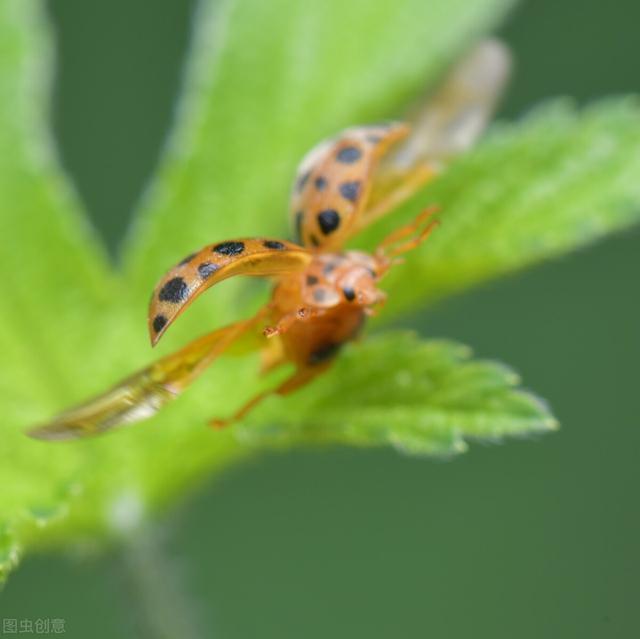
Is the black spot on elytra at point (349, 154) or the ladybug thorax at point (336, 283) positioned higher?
the black spot on elytra at point (349, 154)

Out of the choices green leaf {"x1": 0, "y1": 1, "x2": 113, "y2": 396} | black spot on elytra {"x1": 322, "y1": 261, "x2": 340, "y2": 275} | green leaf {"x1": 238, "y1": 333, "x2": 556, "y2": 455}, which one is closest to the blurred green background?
green leaf {"x1": 0, "y1": 1, "x2": 113, "y2": 396}

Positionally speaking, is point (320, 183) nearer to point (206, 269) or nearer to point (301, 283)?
point (301, 283)

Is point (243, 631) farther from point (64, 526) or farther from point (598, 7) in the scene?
point (598, 7)

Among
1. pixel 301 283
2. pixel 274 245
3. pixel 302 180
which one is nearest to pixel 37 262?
pixel 302 180

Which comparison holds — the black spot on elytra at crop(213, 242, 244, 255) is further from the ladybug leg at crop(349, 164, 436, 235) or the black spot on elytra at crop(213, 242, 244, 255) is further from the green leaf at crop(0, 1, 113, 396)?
the green leaf at crop(0, 1, 113, 396)

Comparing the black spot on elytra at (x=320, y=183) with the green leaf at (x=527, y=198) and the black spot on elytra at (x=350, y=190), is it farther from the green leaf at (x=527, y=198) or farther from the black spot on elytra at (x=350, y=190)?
the green leaf at (x=527, y=198)

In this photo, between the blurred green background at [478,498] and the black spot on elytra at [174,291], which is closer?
the black spot on elytra at [174,291]

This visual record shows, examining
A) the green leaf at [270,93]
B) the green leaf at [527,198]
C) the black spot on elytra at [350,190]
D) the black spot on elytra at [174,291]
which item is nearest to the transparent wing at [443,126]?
the green leaf at [527,198]
